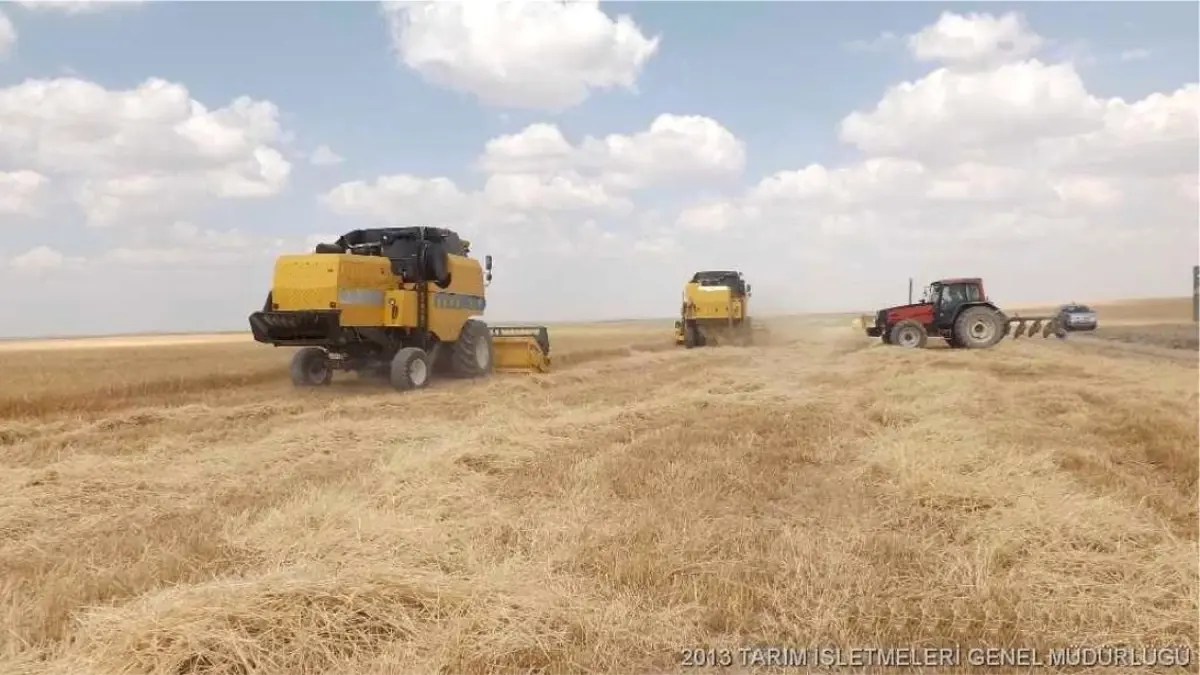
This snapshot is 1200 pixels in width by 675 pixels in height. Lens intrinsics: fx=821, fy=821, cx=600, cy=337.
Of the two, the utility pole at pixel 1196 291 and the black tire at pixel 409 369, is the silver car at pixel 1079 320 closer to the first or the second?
the utility pole at pixel 1196 291

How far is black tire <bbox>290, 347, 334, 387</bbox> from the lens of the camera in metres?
16.3

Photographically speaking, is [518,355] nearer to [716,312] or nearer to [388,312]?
[388,312]

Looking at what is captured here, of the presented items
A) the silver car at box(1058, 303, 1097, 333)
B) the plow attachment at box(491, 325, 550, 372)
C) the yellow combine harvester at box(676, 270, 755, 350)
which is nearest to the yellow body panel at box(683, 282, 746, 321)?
the yellow combine harvester at box(676, 270, 755, 350)

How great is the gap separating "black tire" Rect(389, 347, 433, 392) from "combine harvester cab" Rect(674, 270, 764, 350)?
47.6 feet

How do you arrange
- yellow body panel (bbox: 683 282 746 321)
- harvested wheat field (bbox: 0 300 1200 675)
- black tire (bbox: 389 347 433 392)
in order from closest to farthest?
harvested wheat field (bbox: 0 300 1200 675), black tire (bbox: 389 347 433 392), yellow body panel (bbox: 683 282 746 321)

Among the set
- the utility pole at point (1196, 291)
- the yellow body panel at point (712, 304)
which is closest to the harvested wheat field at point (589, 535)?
the yellow body panel at point (712, 304)

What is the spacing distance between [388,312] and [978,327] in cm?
1754

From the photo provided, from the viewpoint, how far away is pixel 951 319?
24562 millimetres

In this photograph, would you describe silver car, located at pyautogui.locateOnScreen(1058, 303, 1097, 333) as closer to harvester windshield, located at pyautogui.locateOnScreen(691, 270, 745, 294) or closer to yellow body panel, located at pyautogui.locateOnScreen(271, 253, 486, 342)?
harvester windshield, located at pyautogui.locateOnScreen(691, 270, 745, 294)

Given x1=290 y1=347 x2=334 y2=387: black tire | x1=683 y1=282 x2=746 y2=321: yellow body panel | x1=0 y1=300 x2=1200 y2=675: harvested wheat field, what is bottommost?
x1=0 y1=300 x2=1200 y2=675: harvested wheat field

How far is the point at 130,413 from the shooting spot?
11.7 meters

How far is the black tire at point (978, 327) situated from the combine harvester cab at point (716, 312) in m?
7.19

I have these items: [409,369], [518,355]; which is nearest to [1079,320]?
[518,355]

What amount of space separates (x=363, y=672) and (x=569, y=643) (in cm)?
87
